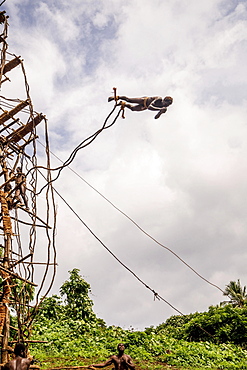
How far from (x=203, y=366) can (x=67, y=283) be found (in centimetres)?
1015

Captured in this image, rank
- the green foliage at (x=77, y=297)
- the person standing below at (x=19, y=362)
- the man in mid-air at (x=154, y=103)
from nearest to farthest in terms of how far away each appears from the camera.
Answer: the man in mid-air at (x=154, y=103)
the person standing below at (x=19, y=362)
the green foliage at (x=77, y=297)

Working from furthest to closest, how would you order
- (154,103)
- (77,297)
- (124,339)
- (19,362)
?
(77,297) → (124,339) → (19,362) → (154,103)

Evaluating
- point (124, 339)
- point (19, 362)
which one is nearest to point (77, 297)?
point (124, 339)

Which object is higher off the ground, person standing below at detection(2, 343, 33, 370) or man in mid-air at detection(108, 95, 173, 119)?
man in mid-air at detection(108, 95, 173, 119)

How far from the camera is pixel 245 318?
1828 centimetres

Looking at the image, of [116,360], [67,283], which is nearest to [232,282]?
[67,283]

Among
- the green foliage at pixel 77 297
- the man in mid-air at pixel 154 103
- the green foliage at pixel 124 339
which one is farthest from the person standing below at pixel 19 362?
the green foliage at pixel 77 297

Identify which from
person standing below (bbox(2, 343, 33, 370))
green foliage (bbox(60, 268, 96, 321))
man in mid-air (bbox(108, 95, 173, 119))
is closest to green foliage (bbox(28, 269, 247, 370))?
green foliage (bbox(60, 268, 96, 321))

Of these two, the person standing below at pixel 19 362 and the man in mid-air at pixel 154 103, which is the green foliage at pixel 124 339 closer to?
the person standing below at pixel 19 362

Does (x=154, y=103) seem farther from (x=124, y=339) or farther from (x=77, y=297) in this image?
(x=77, y=297)

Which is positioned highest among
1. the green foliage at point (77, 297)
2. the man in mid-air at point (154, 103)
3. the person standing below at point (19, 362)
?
the green foliage at point (77, 297)

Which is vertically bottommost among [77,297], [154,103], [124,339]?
[154,103]

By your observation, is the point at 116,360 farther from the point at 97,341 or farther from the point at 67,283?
the point at 67,283

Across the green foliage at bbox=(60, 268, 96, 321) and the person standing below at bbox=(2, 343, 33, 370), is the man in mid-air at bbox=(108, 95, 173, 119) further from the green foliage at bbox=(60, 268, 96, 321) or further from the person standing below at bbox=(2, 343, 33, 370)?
the green foliage at bbox=(60, 268, 96, 321)
